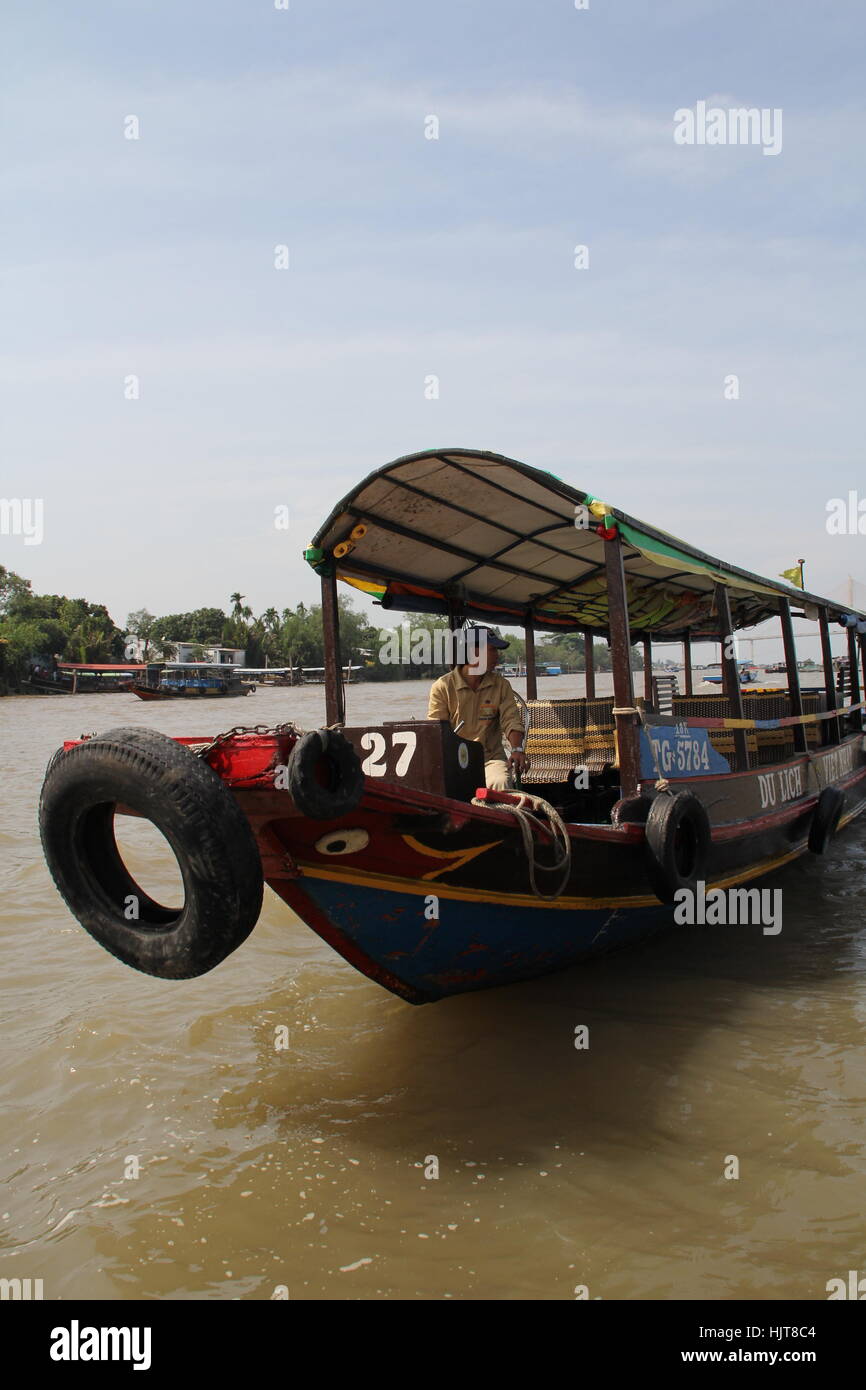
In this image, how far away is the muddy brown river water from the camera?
2.33 metres

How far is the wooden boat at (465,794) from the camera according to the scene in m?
2.46

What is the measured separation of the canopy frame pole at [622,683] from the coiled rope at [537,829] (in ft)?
2.49

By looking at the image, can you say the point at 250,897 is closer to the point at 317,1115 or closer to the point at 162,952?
the point at 162,952

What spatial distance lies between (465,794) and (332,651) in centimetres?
166

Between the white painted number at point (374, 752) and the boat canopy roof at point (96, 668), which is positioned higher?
the boat canopy roof at point (96, 668)

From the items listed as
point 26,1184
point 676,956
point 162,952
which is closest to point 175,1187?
point 26,1184

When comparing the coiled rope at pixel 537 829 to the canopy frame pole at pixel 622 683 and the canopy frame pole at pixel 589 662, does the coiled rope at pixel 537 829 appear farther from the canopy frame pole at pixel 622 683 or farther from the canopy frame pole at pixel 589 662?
the canopy frame pole at pixel 589 662

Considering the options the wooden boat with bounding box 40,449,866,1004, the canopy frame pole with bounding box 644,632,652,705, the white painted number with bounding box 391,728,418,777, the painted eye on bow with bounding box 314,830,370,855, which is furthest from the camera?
the canopy frame pole with bounding box 644,632,652,705

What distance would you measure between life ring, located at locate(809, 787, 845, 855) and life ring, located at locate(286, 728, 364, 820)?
4.89 meters

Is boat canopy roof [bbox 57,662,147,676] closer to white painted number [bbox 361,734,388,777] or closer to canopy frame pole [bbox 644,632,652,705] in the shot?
canopy frame pole [bbox 644,632,652,705]

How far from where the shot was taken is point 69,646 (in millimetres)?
44500

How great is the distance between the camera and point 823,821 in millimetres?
6320

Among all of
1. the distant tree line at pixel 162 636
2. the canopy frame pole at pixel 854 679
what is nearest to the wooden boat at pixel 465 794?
the canopy frame pole at pixel 854 679

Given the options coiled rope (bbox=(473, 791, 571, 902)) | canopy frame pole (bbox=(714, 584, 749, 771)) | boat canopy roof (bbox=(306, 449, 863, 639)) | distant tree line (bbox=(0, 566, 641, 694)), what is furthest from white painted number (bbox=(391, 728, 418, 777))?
distant tree line (bbox=(0, 566, 641, 694))
